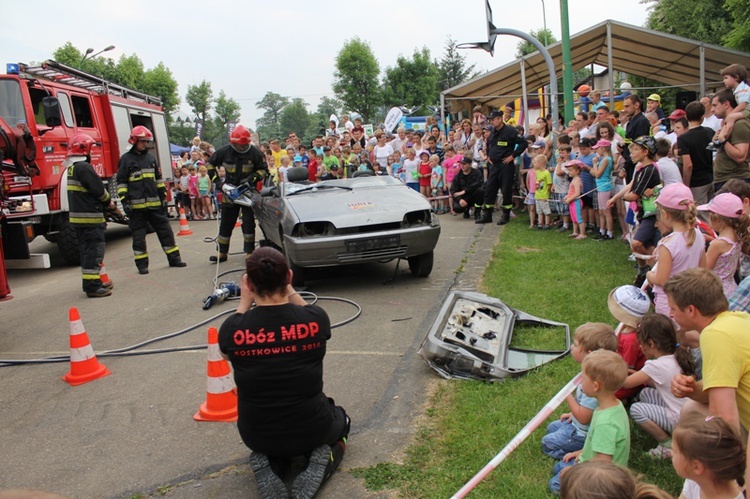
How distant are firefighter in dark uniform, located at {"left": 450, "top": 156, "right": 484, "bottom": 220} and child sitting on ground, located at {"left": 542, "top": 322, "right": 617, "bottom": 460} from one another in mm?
8813

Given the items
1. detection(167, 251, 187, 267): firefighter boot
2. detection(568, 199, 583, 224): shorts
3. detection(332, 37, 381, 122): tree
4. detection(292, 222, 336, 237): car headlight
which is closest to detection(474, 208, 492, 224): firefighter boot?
detection(568, 199, 583, 224): shorts

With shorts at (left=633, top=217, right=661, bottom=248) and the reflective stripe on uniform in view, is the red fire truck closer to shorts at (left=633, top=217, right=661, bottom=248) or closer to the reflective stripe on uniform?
the reflective stripe on uniform

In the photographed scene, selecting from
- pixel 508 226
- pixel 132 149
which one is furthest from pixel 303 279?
pixel 508 226

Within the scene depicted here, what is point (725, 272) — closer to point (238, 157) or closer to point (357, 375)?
point (357, 375)

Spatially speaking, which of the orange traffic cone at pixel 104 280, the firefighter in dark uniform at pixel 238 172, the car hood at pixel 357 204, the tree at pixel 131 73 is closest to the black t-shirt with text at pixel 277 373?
the car hood at pixel 357 204

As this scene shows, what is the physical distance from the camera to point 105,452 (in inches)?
148

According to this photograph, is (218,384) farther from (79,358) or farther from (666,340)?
(666,340)

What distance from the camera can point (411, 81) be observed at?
5422 cm

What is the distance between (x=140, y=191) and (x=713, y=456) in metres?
8.41

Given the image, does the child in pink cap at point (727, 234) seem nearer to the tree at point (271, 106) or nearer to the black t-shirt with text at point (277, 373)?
the black t-shirt with text at point (277, 373)

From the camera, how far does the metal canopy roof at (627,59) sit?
50.6 feet

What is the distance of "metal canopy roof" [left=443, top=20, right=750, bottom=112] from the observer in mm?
15438

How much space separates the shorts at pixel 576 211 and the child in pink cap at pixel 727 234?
5.39 m

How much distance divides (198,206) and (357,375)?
14094 millimetres
